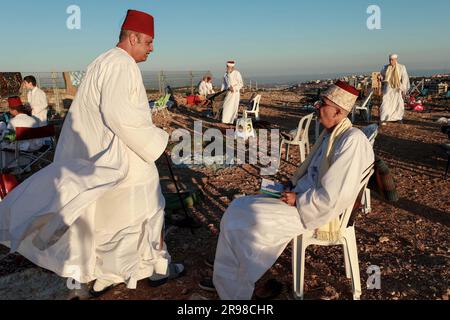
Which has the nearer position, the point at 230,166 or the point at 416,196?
the point at 416,196

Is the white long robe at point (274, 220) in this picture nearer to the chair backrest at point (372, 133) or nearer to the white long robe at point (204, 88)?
the chair backrest at point (372, 133)

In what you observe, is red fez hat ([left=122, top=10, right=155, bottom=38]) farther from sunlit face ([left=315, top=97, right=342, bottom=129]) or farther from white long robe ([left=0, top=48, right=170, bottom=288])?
sunlit face ([left=315, top=97, right=342, bottom=129])

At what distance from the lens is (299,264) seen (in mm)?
3092

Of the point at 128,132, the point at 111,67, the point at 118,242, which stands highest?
the point at 111,67

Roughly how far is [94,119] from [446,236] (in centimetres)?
387

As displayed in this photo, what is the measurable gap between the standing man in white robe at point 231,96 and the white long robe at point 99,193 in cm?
1005

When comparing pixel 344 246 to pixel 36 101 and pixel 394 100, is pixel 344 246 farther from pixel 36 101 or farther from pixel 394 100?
pixel 394 100

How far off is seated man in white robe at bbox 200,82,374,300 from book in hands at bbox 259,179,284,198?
8 centimetres

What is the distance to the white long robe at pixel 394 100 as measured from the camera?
12148 mm

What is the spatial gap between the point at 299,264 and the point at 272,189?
63 centimetres

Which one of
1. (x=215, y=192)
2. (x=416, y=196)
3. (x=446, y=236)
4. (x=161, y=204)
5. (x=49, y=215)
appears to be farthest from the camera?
(x=215, y=192)

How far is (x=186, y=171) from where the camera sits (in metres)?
7.41

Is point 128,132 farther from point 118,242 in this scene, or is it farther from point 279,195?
point 279,195
